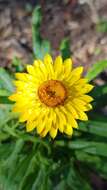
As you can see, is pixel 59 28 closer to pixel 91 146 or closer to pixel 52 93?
pixel 91 146

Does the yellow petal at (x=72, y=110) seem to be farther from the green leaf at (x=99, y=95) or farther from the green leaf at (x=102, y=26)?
the green leaf at (x=102, y=26)

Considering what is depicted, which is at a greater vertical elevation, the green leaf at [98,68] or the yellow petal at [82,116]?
the green leaf at [98,68]

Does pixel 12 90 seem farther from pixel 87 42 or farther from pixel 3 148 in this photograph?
pixel 87 42

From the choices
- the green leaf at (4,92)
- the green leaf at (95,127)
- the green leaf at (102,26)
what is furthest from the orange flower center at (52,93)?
the green leaf at (102,26)

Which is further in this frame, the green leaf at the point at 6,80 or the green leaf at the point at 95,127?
the green leaf at the point at 6,80

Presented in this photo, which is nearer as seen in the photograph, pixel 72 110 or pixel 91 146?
pixel 72 110

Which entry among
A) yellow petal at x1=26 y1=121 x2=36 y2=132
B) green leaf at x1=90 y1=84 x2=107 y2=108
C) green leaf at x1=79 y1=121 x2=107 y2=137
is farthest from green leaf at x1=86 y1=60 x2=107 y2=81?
yellow petal at x1=26 y1=121 x2=36 y2=132

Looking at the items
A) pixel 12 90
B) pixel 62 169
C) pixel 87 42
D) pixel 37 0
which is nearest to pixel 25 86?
pixel 12 90

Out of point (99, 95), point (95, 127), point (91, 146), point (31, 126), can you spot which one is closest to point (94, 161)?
point (91, 146)

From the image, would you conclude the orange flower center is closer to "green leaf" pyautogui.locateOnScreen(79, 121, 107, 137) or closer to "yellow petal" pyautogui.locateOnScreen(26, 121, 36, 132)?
"yellow petal" pyautogui.locateOnScreen(26, 121, 36, 132)
